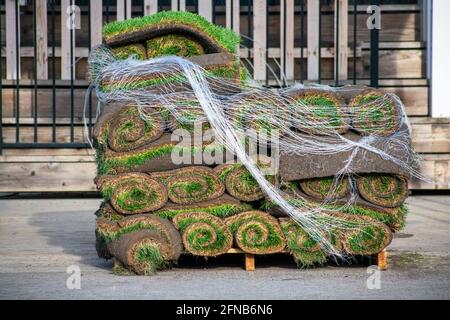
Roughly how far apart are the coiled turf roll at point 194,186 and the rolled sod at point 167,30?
36.7 inches

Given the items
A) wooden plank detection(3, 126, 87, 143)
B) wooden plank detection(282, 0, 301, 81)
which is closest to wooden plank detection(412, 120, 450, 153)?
wooden plank detection(282, 0, 301, 81)

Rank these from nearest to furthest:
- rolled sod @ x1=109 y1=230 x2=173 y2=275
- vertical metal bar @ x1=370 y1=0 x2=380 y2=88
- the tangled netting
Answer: rolled sod @ x1=109 y1=230 x2=173 y2=275, the tangled netting, vertical metal bar @ x1=370 y1=0 x2=380 y2=88

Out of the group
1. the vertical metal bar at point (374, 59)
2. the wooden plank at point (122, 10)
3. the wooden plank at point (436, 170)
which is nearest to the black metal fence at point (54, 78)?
the vertical metal bar at point (374, 59)

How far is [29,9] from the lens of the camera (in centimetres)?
1088

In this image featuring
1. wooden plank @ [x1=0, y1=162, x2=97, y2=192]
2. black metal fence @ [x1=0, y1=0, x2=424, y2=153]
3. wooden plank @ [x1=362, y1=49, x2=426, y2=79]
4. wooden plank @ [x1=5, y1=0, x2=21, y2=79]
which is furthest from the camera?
wooden plank @ [x1=362, y1=49, x2=426, y2=79]

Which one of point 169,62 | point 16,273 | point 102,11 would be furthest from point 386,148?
point 102,11

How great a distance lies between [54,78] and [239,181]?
4.47m

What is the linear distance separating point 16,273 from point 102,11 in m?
5.18

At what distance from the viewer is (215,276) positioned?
5.63 metres

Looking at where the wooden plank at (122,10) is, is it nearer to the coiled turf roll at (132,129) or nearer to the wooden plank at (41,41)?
the wooden plank at (41,41)

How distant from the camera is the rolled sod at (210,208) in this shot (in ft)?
18.6

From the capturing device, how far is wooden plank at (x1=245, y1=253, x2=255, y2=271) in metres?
5.76

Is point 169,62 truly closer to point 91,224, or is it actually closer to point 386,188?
point 386,188

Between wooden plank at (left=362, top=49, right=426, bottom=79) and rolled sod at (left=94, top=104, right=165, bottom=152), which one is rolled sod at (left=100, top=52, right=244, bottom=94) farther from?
wooden plank at (left=362, top=49, right=426, bottom=79)
